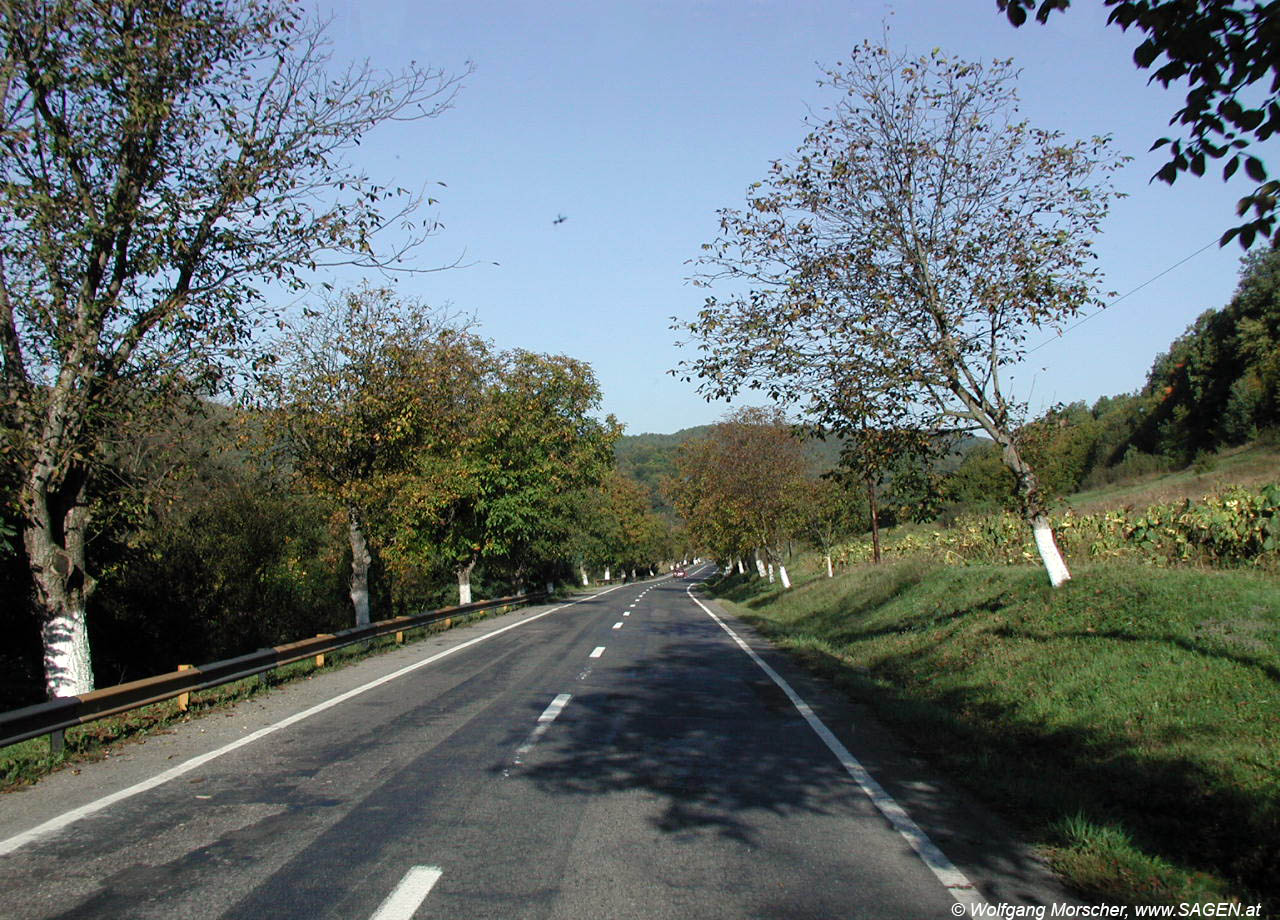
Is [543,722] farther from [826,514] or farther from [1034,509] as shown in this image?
[826,514]

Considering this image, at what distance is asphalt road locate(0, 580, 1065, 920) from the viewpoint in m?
4.62

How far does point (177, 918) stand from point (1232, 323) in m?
81.9

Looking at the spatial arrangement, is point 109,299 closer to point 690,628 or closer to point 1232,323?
point 690,628

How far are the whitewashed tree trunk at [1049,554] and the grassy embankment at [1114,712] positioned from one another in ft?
0.95

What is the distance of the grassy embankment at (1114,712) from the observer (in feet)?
17.7

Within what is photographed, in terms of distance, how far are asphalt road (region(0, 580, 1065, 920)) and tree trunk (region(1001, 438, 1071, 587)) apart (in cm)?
560

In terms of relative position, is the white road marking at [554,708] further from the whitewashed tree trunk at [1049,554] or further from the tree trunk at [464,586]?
the tree trunk at [464,586]

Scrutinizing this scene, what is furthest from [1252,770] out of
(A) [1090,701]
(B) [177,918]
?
(B) [177,918]

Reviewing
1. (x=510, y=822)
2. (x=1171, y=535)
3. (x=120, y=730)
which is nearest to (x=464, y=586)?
(x=1171, y=535)

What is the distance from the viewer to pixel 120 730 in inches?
371

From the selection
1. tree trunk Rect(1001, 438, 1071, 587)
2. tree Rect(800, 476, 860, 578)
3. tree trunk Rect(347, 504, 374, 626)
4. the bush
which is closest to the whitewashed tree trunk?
tree trunk Rect(1001, 438, 1071, 587)

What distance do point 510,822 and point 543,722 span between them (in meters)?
3.70

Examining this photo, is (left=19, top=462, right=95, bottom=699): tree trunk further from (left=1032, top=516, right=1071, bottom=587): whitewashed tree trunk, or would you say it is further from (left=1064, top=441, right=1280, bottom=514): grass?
(left=1064, top=441, right=1280, bottom=514): grass

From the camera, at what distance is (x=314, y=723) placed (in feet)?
32.3
